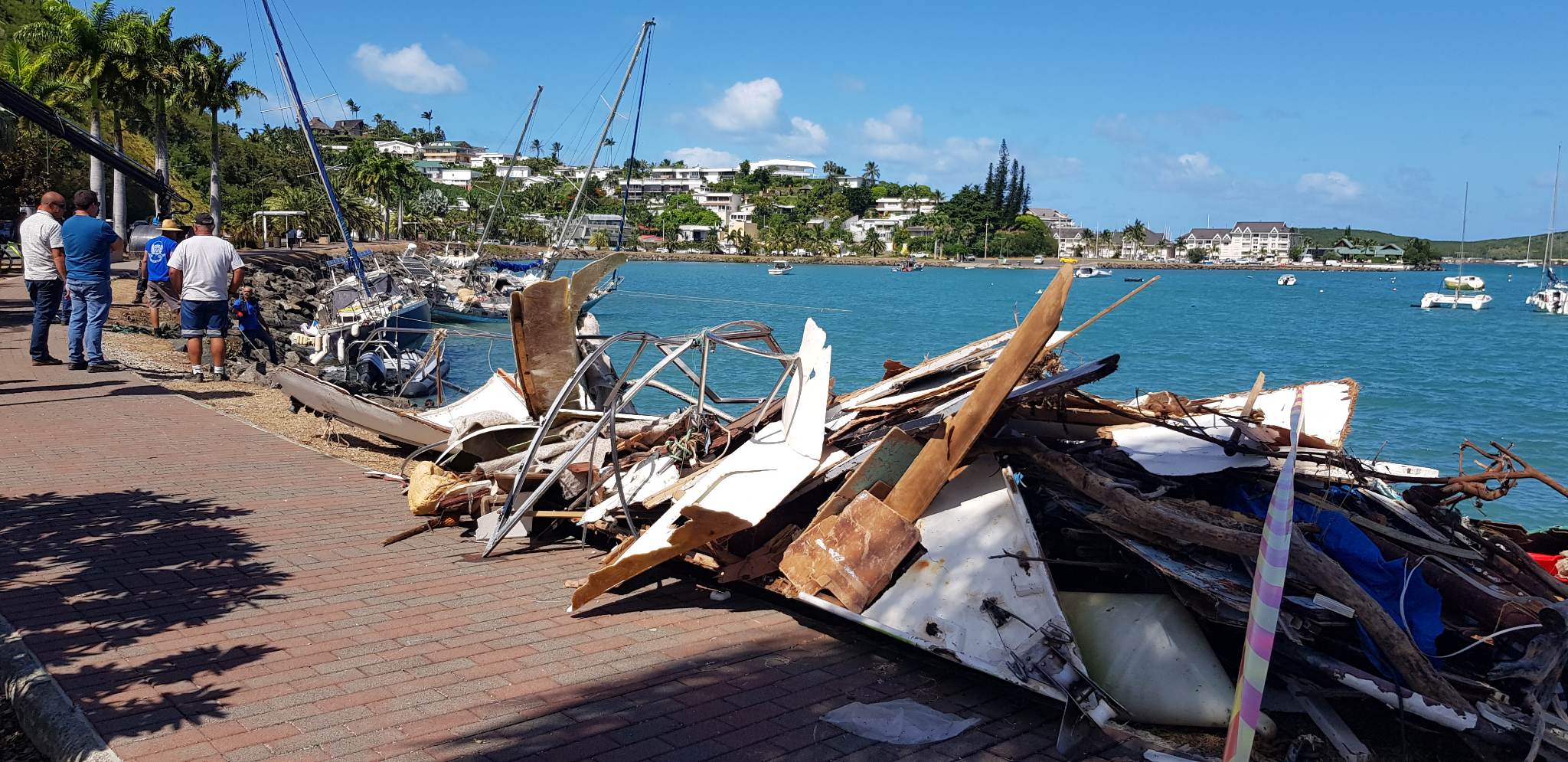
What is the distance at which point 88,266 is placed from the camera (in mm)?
11438

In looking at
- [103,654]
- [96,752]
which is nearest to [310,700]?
[96,752]

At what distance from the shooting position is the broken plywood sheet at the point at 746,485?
538 centimetres

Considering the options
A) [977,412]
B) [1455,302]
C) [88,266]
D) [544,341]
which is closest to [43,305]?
Result: [88,266]

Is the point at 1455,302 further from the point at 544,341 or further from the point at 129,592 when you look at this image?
the point at 129,592

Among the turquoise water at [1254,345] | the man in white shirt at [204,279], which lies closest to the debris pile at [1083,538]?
the turquoise water at [1254,345]

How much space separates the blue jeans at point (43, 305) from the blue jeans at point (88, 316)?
0.26 metres

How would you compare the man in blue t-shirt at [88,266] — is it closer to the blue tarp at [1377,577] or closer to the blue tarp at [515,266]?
the blue tarp at [1377,577]

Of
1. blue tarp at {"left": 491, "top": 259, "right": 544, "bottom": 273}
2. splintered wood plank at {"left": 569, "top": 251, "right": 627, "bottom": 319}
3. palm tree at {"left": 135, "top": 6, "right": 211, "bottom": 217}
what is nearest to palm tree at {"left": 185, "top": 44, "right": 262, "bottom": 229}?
palm tree at {"left": 135, "top": 6, "right": 211, "bottom": 217}

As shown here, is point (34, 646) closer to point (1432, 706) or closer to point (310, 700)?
point (310, 700)

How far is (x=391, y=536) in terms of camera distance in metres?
6.92

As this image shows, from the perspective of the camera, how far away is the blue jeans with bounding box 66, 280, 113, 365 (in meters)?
11.4

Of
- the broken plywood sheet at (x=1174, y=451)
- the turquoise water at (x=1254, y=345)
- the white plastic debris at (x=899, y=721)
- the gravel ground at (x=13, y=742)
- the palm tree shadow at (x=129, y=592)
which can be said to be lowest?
the turquoise water at (x=1254, y=345)

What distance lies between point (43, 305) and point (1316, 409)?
41.9 feet

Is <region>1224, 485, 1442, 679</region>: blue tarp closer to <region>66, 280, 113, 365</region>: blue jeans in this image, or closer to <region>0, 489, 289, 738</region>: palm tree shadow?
<region>0, 489, 289, 738</region>: palm tree shadow
